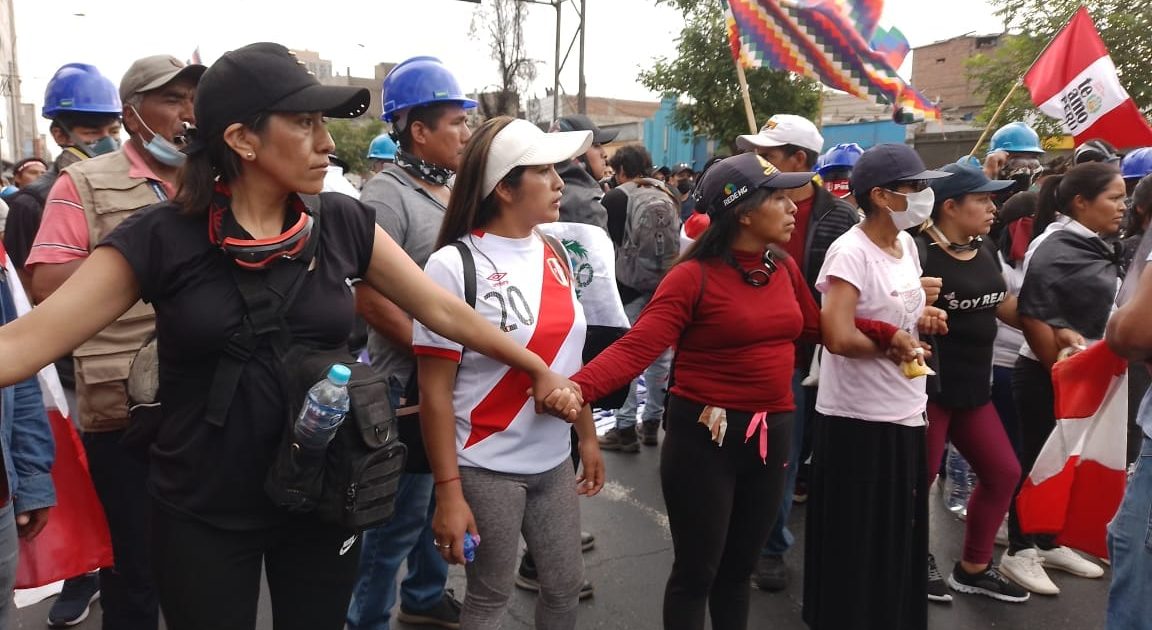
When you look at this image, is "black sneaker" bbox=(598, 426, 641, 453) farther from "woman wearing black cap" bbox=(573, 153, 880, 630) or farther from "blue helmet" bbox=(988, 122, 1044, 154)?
"blue helmet" bbox=(988, 122, 1044, 154)

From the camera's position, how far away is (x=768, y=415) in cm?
285

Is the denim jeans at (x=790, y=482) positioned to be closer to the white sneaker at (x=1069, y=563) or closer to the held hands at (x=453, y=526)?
the white sneaker at (x=1069, y=563)

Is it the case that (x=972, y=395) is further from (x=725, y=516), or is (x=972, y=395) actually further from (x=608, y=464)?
(x=608, y=464)

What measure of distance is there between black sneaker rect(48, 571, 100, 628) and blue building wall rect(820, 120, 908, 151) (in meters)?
23.3

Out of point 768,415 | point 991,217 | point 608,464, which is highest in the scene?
point 991,217

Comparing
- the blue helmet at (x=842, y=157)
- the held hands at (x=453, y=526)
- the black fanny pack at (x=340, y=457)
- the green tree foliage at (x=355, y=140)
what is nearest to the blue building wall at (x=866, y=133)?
the blue helmet at (x=842, y=157)

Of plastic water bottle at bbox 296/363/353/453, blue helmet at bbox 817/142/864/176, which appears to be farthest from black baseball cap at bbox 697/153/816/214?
blue helmet at bbox 817/142/864/176

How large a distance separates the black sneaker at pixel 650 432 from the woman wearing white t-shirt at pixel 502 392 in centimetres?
380

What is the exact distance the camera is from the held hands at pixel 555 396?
2252 mm

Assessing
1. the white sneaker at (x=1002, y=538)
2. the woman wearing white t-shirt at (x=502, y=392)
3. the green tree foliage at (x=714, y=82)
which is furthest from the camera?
the green tree foliage at (x=714, y=82)

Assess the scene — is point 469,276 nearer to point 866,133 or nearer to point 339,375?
point 339,375

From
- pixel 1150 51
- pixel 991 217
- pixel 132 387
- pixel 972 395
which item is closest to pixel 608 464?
pixel 972 395

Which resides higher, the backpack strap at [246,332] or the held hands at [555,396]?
the backpack strap at [246,332]

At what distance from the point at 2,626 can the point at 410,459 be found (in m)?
1.16
